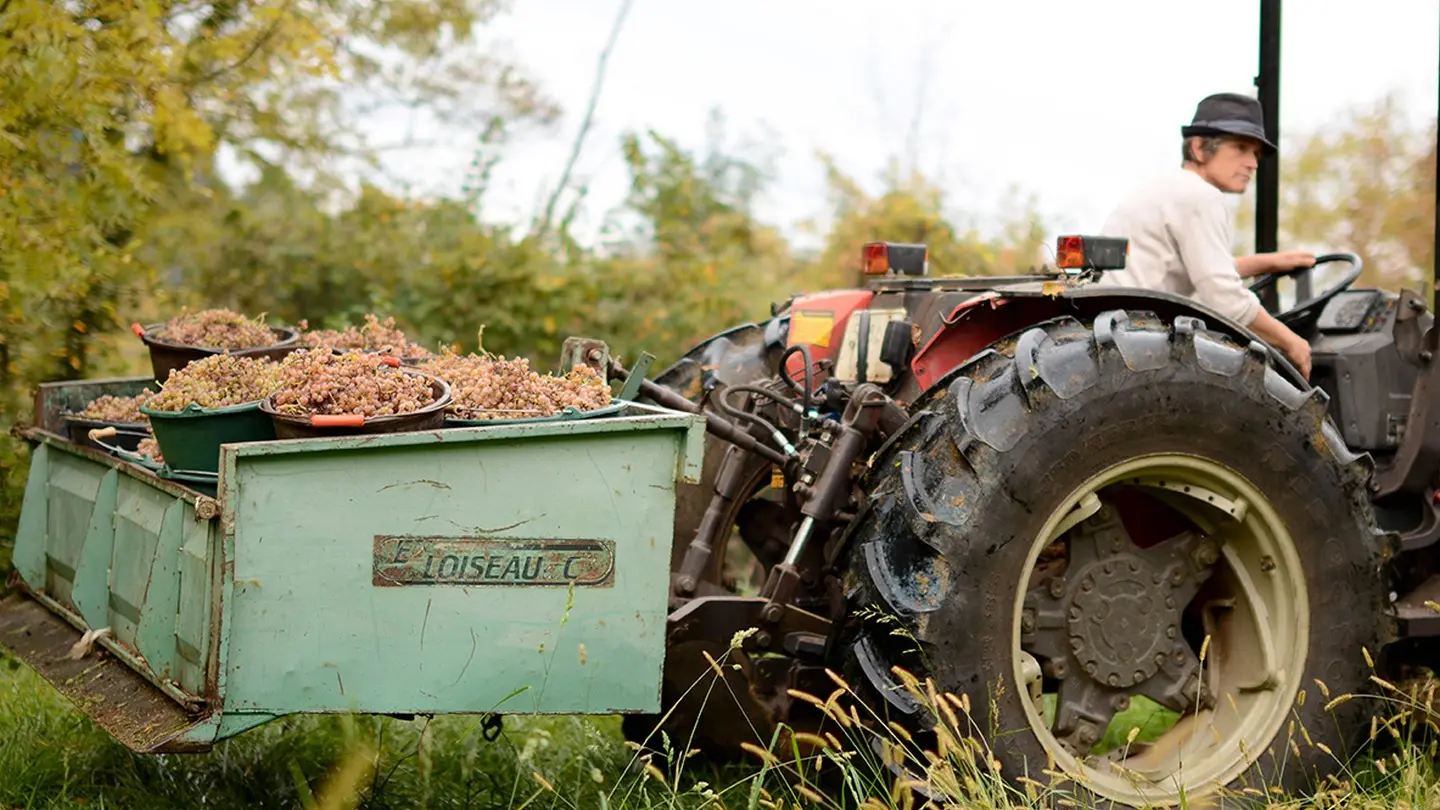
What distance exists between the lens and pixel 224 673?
2869 millimetres

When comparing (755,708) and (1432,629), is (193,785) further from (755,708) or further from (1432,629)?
(1432,629)

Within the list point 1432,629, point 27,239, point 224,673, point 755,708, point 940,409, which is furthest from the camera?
point 27,239

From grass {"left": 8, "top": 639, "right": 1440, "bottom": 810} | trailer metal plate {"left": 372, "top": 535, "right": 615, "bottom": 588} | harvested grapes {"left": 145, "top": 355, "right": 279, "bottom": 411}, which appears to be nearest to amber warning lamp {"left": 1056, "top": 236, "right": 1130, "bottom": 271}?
grass {"left": 8, "top": 639, "right": 1440, "bottom": 810}

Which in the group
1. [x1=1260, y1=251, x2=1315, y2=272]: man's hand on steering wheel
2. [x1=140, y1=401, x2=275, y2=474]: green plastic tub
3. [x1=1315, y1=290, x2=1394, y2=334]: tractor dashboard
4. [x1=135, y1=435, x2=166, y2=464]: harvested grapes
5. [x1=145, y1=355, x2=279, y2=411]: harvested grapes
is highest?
[x1=1260, y1=251, x2=1315, y2=272]: man's hand on steering wheel

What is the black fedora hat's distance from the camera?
468cm

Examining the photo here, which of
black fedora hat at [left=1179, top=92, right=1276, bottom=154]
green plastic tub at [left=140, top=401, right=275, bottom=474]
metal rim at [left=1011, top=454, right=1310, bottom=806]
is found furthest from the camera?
black fedora hat at [left=1179, top=92, right=1276, bottom=154]

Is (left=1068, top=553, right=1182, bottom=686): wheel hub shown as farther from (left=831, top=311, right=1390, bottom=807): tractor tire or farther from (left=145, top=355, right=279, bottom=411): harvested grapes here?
(left=145, top=355, right=279, bottom=411): harvested grapes

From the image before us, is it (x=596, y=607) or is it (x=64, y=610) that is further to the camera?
(x=64, y=610)

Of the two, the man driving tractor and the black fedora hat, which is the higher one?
the black fedora hat

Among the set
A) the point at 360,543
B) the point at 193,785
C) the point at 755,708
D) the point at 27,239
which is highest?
the point at 27,239

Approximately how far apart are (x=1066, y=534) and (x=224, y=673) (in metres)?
2.02

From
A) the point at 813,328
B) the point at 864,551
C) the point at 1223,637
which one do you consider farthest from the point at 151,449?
the point at 1223,637

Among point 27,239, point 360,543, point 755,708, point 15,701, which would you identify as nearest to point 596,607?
point 360,543

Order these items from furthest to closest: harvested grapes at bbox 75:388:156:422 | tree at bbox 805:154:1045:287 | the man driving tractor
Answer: tree at bbox 805:154:1045:287, the man driving tractor, harvested grapes at bbox 75:388:156:422
